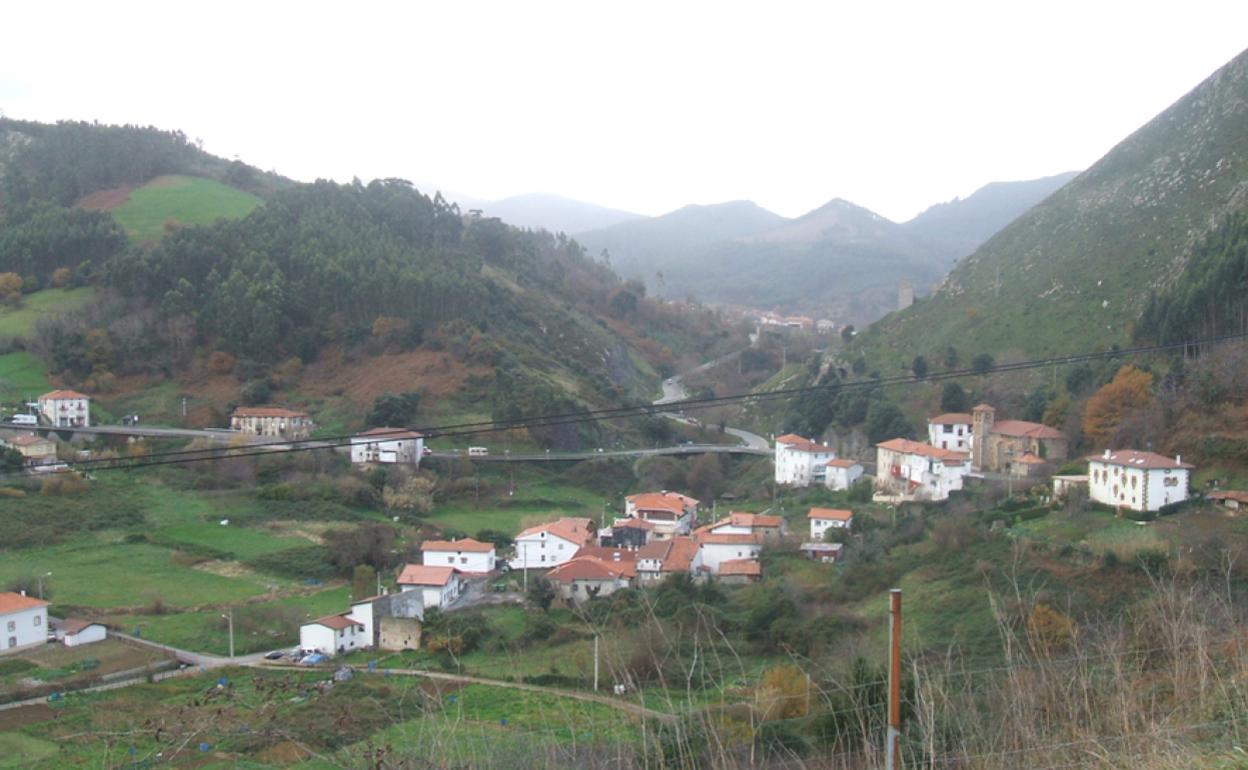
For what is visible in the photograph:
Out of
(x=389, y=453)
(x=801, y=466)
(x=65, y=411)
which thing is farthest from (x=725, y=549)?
(x=65, y=411)

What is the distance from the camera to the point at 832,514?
1880 centimetres

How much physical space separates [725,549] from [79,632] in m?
10.1

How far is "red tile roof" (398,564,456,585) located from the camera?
631 inches

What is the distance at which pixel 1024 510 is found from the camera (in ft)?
55.2

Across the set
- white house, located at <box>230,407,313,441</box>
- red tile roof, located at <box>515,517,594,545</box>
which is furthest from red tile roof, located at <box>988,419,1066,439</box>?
white house, located at <box>230,407,313,441</box>

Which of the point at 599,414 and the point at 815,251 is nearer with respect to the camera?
the point at 599,414

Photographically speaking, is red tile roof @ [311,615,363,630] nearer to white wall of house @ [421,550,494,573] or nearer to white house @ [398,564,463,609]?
white house @ [398,564,463,609]

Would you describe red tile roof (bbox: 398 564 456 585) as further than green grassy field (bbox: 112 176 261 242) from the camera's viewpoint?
No

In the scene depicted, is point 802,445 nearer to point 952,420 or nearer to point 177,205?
point 952,420

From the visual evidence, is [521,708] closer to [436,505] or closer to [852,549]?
[852,549]

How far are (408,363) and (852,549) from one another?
54.5 feet

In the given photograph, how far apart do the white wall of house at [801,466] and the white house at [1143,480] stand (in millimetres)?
7977

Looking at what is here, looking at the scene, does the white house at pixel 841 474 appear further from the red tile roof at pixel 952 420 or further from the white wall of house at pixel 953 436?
the red tile roof at pixel 952 420

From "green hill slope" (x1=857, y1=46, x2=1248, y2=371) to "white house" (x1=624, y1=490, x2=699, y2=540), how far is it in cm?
942
